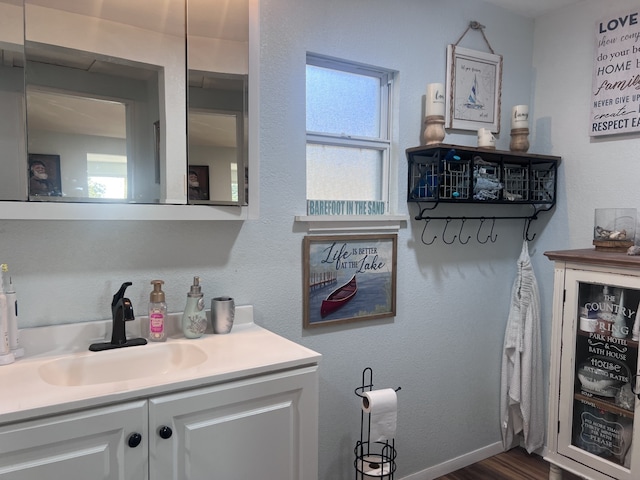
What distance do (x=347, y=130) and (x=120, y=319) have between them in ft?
4.18

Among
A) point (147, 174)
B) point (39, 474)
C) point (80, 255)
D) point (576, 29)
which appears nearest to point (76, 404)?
point (39, 474)

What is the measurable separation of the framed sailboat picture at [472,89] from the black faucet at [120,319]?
1705 mm

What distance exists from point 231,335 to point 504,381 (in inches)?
67.7

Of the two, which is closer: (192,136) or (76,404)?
(76,404)

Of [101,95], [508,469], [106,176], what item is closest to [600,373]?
[508,469]

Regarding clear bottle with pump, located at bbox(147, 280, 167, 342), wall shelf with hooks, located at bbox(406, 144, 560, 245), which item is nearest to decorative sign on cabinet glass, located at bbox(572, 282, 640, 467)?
wall shelf with hooks, located at bbox(406, 144, 560, 245)

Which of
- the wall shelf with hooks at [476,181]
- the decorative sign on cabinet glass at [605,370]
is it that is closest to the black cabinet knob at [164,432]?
the wall shelf with hooks at [476,181]

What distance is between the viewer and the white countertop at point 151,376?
3.53 feet

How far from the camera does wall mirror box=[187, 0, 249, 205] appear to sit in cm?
159

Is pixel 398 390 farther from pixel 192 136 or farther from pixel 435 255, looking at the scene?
pixel 192 136

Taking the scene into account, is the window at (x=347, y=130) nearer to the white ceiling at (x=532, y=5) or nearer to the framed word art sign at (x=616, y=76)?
the white ceiling at (x=532, y=5)

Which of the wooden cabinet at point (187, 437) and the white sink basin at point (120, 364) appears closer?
the wooden cabinet at point (187, 437)

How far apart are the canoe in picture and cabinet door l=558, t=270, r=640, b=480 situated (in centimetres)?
93

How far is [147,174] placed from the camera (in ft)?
4.98
